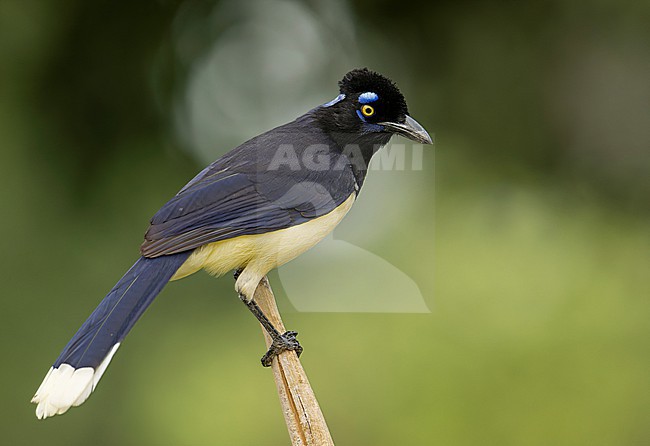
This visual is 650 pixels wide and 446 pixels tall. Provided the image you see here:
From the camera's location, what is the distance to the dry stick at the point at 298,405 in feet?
9.37

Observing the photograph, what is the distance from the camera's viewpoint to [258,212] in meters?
3.23

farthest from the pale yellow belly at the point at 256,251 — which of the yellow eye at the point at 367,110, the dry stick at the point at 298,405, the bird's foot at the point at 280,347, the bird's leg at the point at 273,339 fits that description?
the yellow eye at the point at 367,110

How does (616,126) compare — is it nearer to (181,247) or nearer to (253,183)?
(253,183)

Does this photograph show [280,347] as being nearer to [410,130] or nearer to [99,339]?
[99,339]

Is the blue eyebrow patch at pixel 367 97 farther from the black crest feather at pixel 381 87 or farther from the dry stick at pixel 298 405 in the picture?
the dry stick at pixel 298 405

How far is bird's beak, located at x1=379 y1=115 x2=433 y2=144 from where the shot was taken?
347cm

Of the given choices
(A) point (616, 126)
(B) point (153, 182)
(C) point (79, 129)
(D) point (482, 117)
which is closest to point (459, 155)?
(D) point (482, 117)

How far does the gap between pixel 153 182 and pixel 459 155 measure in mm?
2065

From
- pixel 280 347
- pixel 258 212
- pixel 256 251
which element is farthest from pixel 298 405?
pixel 258 212

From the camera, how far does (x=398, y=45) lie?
232 inches

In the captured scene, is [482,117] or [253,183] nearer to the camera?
[253,183]

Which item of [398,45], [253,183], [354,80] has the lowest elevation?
[253,183]

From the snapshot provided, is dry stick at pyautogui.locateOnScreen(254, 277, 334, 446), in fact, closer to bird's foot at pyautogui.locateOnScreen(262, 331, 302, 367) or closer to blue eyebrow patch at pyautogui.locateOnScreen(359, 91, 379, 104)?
bird's foot at pyautogui.locateOnScreen(262, 331, 302, 367)

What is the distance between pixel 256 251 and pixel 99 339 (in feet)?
2.56
